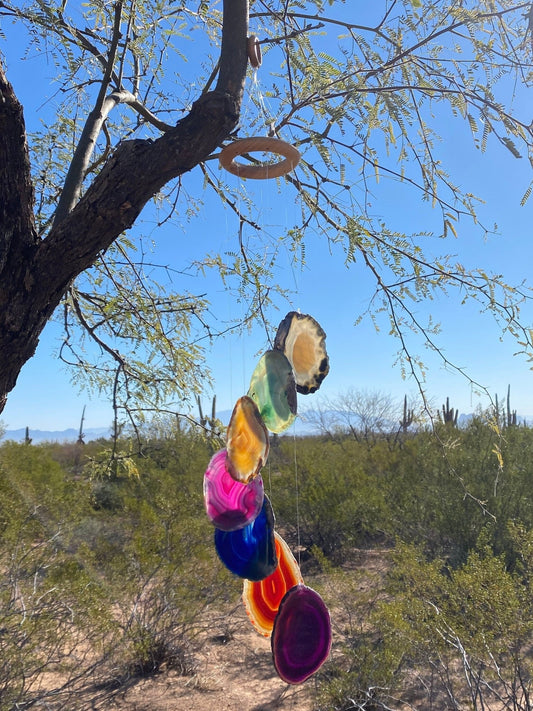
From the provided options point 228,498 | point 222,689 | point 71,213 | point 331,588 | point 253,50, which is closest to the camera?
point 228,498

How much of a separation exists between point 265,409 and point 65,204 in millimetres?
1148

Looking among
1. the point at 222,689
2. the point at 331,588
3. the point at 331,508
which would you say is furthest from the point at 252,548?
the point at 331,508

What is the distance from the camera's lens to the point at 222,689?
13.6 feet

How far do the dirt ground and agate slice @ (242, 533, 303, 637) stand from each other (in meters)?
2.93

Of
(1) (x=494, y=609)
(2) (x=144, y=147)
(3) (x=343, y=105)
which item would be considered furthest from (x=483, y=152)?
(1) (x=494, y=609)

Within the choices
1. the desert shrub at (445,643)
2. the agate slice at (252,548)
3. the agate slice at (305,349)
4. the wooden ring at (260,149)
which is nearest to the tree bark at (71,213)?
the wooden ring at (260,149)

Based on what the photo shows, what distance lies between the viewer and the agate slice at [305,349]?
5.13ft

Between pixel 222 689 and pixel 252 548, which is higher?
pixel 252 548

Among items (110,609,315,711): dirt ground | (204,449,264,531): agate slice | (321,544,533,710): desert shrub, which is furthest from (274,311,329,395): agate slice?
(110,609,315,711): dirt ground

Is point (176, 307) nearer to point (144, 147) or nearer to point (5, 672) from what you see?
point (144, 147)

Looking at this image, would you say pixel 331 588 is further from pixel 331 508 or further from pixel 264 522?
pixel 264 522

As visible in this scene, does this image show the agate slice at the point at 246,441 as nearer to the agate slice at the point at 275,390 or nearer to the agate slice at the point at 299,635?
the agate slice at the point at 275,390

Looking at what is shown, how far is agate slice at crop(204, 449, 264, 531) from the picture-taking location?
131cm

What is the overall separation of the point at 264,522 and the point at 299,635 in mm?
302
